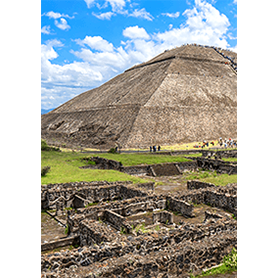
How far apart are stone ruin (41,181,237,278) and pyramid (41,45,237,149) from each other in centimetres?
4325

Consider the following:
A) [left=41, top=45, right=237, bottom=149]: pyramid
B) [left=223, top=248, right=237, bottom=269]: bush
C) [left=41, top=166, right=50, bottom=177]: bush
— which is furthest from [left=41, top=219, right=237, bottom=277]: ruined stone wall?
[left=41, top=45, right=237, bottom=149]: pyramid

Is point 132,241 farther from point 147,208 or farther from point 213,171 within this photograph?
point 213,171

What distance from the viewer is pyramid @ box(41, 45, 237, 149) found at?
6694 cm

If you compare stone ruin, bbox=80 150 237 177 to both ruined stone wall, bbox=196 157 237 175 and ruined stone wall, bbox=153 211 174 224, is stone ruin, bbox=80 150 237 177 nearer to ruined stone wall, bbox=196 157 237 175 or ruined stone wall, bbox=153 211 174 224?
ruined stone wall, bbox=196 157 237 175

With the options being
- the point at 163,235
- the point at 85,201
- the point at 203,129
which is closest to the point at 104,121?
the point at 203,129

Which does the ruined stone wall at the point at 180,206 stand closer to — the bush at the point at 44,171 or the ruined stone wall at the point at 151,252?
the ruined stone wall at the point at 151,252

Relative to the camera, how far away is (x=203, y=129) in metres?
70.9

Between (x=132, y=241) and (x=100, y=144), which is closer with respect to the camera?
(x=132, y=241)

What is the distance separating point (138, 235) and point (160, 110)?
62397 mm

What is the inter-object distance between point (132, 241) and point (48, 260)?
2.52 m

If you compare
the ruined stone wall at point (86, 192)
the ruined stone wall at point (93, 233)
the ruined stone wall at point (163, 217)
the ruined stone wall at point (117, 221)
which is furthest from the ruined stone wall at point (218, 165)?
the ruined stone wall at point (93, 233)

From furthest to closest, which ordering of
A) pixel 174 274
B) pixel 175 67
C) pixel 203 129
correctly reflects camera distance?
pixel 175 67 → pixel 203 129 → pixel 174 274

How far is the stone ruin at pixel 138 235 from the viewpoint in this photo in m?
7.40

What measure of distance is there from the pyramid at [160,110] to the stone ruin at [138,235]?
1703 inches
